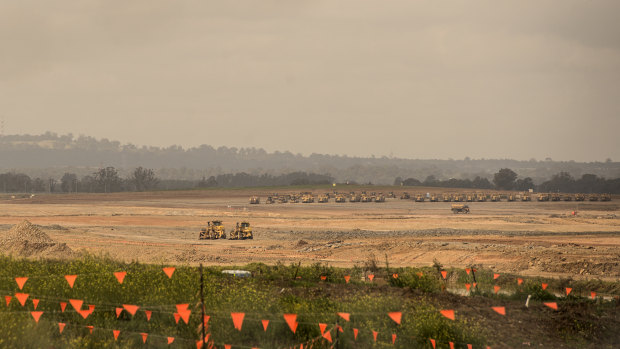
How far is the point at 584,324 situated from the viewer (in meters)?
16.9

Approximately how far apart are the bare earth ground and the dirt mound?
3041mm

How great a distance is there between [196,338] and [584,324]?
9.78 meters

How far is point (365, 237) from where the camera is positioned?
52.1 m

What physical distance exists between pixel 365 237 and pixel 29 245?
25.9 m

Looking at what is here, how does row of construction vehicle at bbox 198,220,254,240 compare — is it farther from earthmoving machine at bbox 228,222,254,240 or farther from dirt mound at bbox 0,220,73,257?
dirt mound at bbox 0,220,73,257

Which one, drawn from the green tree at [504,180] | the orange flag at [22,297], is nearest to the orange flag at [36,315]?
the orange flag at [22,297]

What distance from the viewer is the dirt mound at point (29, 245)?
110 ft

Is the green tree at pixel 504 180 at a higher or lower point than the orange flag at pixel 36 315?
higher

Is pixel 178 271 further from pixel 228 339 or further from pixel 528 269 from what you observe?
pixel 528 269

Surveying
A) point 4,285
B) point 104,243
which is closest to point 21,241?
point 104,243

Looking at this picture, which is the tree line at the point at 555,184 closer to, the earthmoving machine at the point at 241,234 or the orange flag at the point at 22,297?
the earthmoving machine at the point at 241,234

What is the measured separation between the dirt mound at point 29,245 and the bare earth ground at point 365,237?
3.04 meters

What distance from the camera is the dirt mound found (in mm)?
33500

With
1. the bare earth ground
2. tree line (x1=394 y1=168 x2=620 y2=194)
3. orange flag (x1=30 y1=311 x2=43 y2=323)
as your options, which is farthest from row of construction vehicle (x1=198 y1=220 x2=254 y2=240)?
tree line (x1=394 y1=168 x2=620 y2=194)
